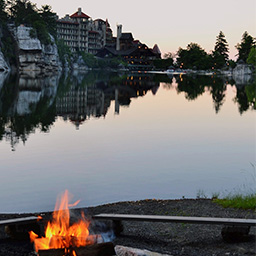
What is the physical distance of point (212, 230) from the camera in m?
9.88

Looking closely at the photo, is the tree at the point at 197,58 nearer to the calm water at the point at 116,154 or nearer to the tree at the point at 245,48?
the tree at the point at 245,48

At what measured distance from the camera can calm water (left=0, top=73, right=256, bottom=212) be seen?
15.4m

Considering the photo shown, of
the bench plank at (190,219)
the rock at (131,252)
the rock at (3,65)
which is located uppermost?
the rock at (3,65)

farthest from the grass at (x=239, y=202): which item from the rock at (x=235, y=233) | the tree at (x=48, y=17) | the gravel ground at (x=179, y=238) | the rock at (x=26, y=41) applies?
the tree at (x=48, y=17)

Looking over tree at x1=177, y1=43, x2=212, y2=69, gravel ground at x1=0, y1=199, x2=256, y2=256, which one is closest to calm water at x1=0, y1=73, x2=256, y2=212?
gravel ground at x1=0, y1=199, x2=256, y2=256

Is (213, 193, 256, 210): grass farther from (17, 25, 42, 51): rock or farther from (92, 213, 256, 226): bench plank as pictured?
(17, 25, 42, 51): rock

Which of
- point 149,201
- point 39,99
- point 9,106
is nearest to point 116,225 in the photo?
point 149,201

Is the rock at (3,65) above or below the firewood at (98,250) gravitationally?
above

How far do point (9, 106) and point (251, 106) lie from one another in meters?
25.5

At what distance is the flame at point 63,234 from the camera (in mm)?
8375

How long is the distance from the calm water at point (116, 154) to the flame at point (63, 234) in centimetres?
382

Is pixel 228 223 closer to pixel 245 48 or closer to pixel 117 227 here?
pixel 117 227

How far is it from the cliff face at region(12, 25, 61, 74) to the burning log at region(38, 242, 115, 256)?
404 feet

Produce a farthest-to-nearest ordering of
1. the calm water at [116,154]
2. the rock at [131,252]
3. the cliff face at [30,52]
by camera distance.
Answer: the cliff face at [30,52] < the calm water at [116,154] < the rock at [131,252]
